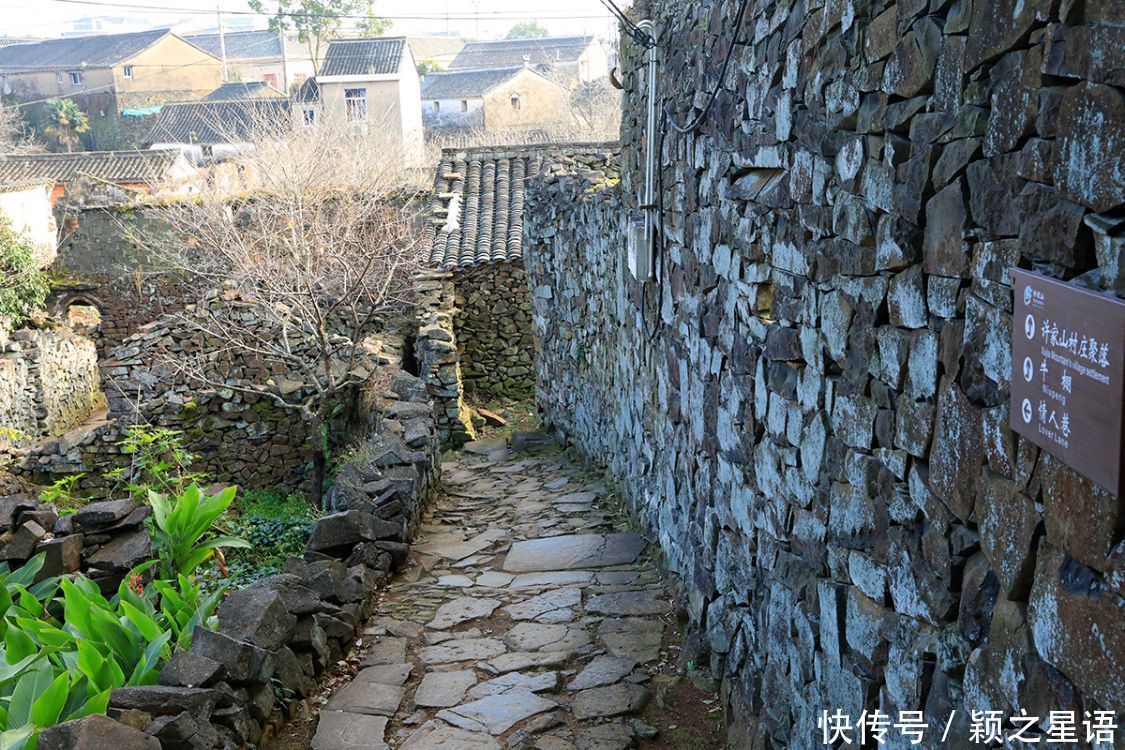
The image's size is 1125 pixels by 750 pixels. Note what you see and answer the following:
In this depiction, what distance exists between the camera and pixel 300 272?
11.2m

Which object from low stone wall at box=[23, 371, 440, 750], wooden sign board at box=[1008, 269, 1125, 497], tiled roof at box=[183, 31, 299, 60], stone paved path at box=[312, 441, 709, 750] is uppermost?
tiled roof at box=[183, 31, 299, 60]

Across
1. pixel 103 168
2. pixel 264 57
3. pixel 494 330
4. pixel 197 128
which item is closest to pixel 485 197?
pixel 494 330

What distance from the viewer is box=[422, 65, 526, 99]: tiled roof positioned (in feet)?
163

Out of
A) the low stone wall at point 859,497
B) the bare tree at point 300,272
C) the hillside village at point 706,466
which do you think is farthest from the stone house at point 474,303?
the low stone wall at point 859,497

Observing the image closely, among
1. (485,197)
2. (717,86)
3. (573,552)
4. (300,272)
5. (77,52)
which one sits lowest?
(573,552)

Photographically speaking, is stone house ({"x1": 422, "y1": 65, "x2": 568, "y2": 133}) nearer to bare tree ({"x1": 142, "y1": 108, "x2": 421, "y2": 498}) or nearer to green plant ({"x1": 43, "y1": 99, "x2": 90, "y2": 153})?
green plant ({"x1": 43, "y1": 99, "x2": 90, "y2": 153})

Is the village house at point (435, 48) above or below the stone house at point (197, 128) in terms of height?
above

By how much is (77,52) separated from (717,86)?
6296 cm

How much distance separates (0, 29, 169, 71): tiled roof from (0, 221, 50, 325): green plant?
3988 centimetres

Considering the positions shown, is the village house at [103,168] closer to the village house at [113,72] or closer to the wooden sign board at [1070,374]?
the village house at [113,72]

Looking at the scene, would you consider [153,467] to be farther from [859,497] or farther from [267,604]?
[859,497]

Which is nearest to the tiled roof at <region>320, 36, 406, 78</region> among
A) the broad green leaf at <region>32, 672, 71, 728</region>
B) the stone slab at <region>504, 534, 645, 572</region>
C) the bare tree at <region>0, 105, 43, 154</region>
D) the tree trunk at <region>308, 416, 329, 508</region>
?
the bare tree at <region>0, 105, 43, 154</region>

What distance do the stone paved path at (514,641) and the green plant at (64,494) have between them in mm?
3104

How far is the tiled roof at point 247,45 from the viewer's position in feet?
244
